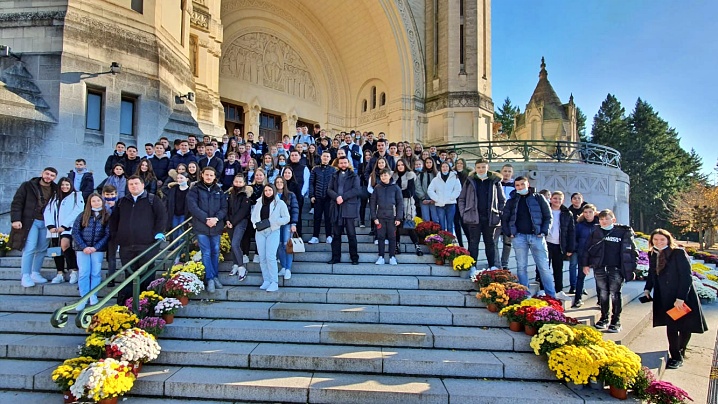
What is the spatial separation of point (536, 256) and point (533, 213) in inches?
28.3

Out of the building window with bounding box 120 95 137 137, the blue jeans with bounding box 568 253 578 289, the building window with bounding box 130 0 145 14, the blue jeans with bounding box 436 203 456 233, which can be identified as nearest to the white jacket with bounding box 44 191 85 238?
the building window with bounding box 120 95 137 137

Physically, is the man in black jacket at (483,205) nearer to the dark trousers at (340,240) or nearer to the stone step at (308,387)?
the dark trousers at (340,240)

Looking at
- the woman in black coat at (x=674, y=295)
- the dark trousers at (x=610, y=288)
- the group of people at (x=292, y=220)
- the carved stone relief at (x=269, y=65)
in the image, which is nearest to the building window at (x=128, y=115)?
the group of people at (x=292, y=220)

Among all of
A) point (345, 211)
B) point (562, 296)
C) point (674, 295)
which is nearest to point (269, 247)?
point (345, 211)

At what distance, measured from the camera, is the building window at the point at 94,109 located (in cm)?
1050

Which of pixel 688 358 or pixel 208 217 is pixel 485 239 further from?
pixel 208 217

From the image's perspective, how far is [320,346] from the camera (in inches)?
191

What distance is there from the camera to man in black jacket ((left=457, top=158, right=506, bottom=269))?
7.00 m

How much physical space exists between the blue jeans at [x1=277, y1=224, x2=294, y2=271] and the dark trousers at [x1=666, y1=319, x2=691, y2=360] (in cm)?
573

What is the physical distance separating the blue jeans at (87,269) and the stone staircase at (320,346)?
1.67 feet

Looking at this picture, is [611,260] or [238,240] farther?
[238,240]

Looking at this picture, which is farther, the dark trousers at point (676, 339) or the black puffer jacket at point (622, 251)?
the black puffer jacket at point (622, 251)

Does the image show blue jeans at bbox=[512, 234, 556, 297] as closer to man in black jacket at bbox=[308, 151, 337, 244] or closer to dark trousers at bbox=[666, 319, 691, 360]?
dark trousers at bbox=[666, 319, 691, 360]

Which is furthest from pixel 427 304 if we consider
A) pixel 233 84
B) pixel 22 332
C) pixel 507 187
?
pixel 233 84
